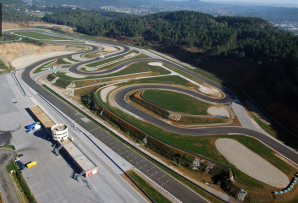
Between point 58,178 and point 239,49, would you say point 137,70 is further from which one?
point 58,178

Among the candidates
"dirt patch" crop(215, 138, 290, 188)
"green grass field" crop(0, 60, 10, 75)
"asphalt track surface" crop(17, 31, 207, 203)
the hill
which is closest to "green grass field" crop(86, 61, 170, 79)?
the hill

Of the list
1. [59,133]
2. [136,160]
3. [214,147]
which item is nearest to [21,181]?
[59,133]

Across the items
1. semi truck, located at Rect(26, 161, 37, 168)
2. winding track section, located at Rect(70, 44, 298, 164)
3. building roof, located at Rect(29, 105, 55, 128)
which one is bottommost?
semi truck, located at Rect(26, 161, 37, 168)

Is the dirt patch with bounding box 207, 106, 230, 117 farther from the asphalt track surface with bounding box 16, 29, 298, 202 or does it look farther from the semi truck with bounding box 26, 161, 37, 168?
the semi truck with bounding box 26, 161, 37, 168

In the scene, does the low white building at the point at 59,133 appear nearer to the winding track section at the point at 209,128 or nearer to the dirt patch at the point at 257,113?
the winding track section at the point at 209,128

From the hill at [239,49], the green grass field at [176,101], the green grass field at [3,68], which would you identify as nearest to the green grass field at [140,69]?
the green grass field at [176,101]

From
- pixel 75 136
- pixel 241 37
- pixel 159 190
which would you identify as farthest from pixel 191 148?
pixel 241 37

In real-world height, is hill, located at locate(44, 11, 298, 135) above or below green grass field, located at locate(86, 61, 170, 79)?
above
